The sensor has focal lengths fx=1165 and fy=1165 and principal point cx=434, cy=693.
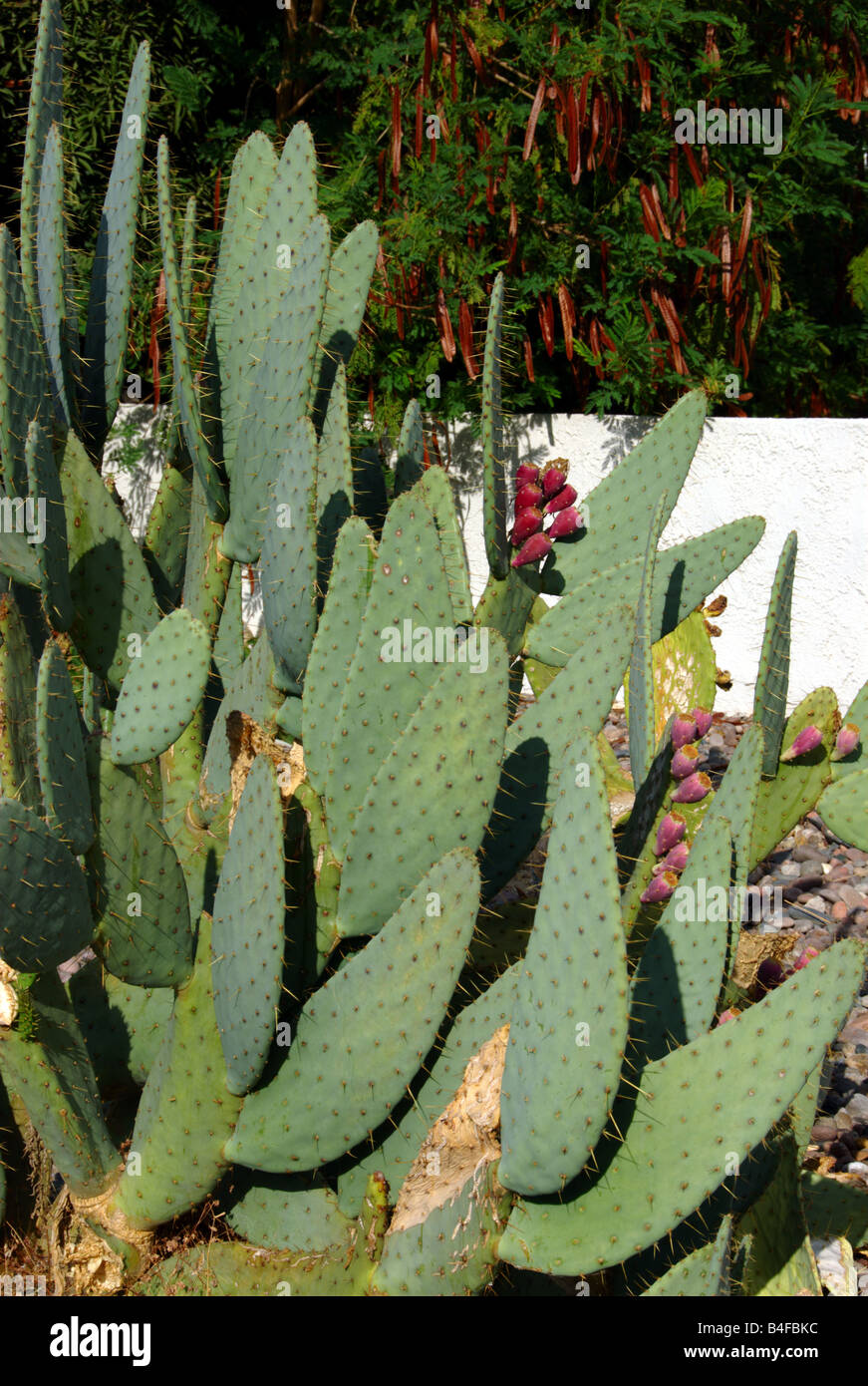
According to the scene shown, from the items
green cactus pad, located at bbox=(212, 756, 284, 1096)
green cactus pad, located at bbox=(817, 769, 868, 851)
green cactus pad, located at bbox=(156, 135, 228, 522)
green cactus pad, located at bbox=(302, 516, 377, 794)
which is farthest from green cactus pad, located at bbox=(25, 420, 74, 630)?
green cactus pad, located at bbox=(817, 769, 868, 851)

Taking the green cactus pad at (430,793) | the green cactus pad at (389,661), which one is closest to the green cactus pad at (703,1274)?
the green cactus pad at (430,793)

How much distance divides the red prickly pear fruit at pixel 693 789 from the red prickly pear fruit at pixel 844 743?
0.78 meters

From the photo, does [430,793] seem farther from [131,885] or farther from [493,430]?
[493,430]

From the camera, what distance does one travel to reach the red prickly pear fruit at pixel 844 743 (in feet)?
8.80

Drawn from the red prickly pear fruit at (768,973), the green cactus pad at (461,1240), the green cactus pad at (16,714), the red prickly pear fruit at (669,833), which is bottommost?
the red prickly pear fruit at (768,973)

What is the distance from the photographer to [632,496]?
8.07ft

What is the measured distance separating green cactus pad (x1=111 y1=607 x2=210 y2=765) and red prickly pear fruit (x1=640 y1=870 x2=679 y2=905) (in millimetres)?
845

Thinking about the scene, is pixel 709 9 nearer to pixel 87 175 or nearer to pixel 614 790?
pixel 87 175

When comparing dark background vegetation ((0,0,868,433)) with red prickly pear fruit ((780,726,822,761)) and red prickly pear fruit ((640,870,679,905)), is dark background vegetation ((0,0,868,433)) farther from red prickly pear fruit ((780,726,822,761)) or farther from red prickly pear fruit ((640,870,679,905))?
red prickly pear fruit ((640,870,679,905))

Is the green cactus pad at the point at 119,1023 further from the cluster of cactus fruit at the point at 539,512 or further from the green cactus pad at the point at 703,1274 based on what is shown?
Result: the cluster of cactus fruit at the point at 539,512

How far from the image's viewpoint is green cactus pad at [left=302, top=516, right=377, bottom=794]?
6.45 ft
